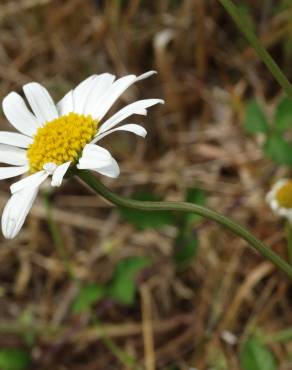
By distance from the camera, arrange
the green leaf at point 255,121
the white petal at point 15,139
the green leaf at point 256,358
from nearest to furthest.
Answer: the white petal at point 15,139
the green leaf at point 256,358
the green leaf at point 255,121

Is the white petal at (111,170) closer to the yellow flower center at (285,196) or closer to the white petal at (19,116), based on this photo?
the white petal at (19,116)

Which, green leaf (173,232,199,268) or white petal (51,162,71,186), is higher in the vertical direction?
white petal (51,162,71,186)

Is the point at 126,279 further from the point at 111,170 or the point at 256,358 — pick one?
the point at 111,170

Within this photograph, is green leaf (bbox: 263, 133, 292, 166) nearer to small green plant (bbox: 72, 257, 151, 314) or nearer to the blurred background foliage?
the blurred background foliage

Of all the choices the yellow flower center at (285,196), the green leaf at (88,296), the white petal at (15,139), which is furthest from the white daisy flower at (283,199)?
the white petal at (15,139)

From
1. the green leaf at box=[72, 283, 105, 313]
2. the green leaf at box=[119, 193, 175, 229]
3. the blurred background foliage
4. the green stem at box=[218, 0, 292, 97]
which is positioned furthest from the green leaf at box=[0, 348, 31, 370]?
the green stem at box=[218, 0, 292, 97]

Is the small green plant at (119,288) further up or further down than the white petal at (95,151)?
further down

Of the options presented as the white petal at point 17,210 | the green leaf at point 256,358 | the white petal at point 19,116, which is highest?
the white petal at point 19,116
